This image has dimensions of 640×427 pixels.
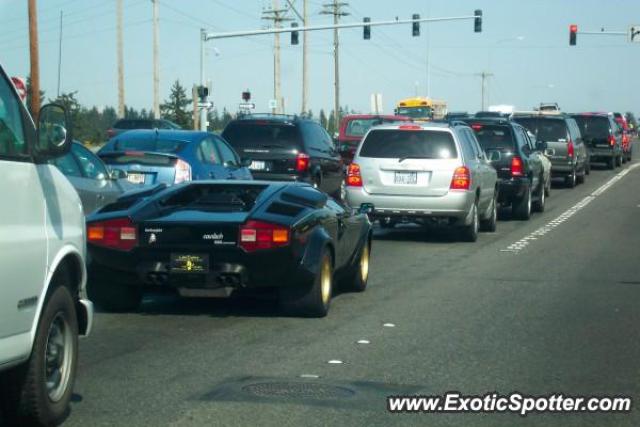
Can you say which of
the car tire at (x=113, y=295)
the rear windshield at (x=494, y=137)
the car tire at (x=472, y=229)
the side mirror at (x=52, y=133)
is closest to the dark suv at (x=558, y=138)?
the rear windshield at (x=494, y=137)

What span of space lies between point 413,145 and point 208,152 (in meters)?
3.22

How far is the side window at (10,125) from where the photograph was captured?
588cm

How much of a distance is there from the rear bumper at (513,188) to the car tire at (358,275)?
429 inches

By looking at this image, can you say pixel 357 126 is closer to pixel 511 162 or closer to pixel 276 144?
pixel 511 162

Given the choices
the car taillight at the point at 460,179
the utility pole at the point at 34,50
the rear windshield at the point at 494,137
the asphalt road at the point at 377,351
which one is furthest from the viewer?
the utility pole at the point at 34,50

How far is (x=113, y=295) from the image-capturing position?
33.8 feet

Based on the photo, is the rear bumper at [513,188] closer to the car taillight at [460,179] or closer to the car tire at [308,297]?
the car taillight at [460,179]

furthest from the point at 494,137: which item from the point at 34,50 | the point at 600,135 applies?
the point at 600,135

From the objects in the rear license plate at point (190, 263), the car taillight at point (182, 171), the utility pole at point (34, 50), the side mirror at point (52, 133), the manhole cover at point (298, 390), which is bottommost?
the manhole cover at point (298, 390)

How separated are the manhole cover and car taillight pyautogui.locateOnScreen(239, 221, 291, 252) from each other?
2.29 metres

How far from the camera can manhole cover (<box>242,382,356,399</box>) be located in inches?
287

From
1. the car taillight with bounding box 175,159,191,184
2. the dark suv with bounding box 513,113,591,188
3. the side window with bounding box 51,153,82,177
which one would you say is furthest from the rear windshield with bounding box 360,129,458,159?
the dark suv with bounding box 513,113,591,188

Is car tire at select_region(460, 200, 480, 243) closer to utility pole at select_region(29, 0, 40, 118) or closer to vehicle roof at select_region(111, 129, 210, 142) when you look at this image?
vehicle roof at select_region(111, 129, 210, 142)

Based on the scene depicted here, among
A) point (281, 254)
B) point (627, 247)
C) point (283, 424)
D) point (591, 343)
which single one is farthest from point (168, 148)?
point (283, 424)
